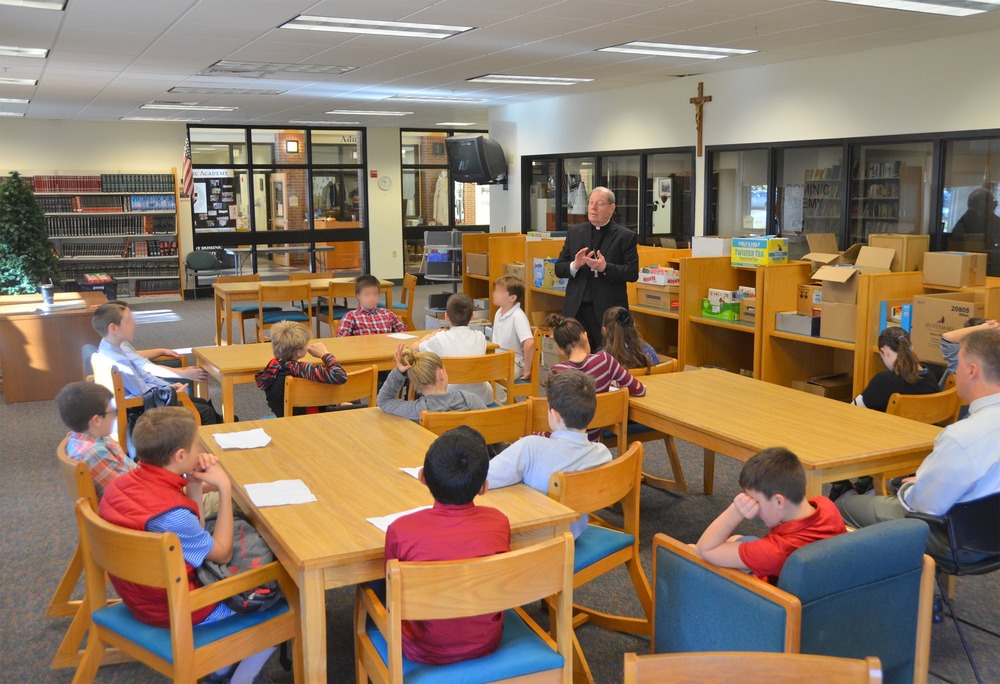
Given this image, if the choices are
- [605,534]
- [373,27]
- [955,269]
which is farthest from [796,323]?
[605,534]

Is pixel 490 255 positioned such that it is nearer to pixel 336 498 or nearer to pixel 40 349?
pixel 40 349

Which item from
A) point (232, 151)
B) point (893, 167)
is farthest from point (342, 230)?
point (893, 167)

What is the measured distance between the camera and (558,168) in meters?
11.2

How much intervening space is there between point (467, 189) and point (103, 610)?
47.5 ft

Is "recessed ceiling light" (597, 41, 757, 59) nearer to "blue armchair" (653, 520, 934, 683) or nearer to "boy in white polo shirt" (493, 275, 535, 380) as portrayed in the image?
"boy in white polo shirt" (493, 275, 535, 380)

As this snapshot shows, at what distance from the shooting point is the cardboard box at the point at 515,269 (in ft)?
29.5

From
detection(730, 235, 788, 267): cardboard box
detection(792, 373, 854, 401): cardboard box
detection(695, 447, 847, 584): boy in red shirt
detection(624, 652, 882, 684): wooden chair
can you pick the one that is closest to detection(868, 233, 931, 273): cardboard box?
detection(730, 235, 788, 267): cardboard box

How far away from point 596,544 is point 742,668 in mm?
1399

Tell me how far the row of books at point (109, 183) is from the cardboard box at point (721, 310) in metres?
9.91

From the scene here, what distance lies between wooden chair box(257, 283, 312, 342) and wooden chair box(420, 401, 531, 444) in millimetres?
4902

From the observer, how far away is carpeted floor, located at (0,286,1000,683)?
311 cm

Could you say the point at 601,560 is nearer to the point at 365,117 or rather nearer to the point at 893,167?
the point at 893,167

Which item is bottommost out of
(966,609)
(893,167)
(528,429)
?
(966,609)

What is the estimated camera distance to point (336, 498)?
2791 millimetres
